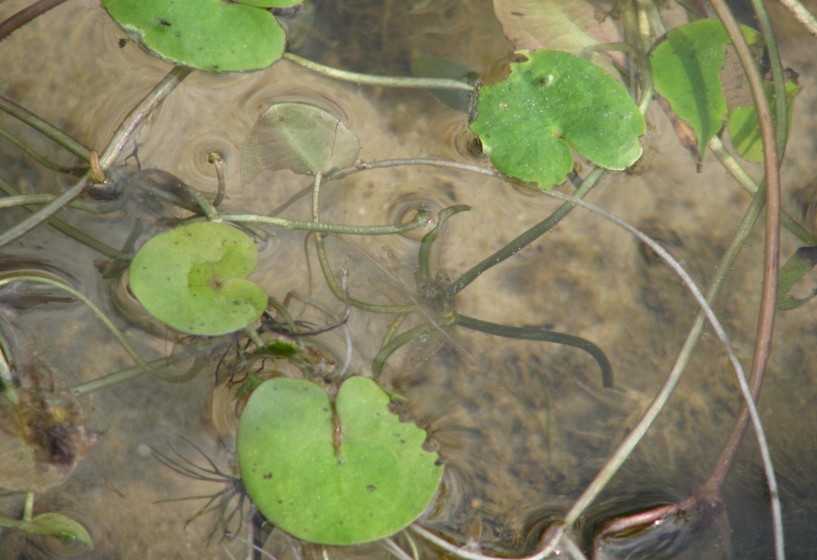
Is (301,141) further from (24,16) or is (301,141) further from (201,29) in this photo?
(24,16)

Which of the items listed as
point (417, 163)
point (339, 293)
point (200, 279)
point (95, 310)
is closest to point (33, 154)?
point (95, 310)

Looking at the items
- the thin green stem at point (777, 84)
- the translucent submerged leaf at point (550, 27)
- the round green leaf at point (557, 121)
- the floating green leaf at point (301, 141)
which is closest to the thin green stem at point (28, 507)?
the floating green leaf at point (301, 141)

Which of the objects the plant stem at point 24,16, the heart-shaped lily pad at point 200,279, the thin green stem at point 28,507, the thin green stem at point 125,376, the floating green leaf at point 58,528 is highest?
the plant stem at point 24,16

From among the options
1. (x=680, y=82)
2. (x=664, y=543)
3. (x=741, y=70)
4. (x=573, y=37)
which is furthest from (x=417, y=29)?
(x=664, y=543)

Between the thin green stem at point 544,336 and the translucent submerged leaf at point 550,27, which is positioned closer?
the thin green stem at point 544,336

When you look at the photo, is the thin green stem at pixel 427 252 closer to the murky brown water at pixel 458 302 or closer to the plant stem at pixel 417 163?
the murky brown water at pixel 458 302
